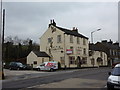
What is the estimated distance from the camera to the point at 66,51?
133ft

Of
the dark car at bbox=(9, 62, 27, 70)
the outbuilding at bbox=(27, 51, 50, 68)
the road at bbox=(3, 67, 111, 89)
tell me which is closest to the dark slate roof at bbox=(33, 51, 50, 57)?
the outbuilding at bbox=(27, 51, 50, 68)

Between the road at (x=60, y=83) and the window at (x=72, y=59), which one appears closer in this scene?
the road at (x=60, y=83)

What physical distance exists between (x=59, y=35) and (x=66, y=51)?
4.27m

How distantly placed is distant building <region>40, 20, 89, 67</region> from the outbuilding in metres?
1.60

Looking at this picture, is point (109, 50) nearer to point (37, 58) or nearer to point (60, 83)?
point (37, 58)

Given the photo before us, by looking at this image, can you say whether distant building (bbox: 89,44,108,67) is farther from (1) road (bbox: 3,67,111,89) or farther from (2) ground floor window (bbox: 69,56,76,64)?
(1) road (bbox: 3,67,111,89)

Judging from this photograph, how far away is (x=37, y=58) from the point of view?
136ft

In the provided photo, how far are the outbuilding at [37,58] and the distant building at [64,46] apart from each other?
5.25 feet

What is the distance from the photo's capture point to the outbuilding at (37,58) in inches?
1633

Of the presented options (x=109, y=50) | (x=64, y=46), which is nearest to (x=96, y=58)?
(x=64, y=46)

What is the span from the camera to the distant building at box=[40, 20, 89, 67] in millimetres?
41031

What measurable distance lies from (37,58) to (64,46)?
649 cm

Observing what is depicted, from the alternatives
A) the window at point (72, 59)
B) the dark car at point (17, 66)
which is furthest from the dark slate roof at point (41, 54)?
the window at point (72, 59)

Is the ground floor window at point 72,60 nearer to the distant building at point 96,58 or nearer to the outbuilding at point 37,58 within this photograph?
the outbuilding at point 37,58
